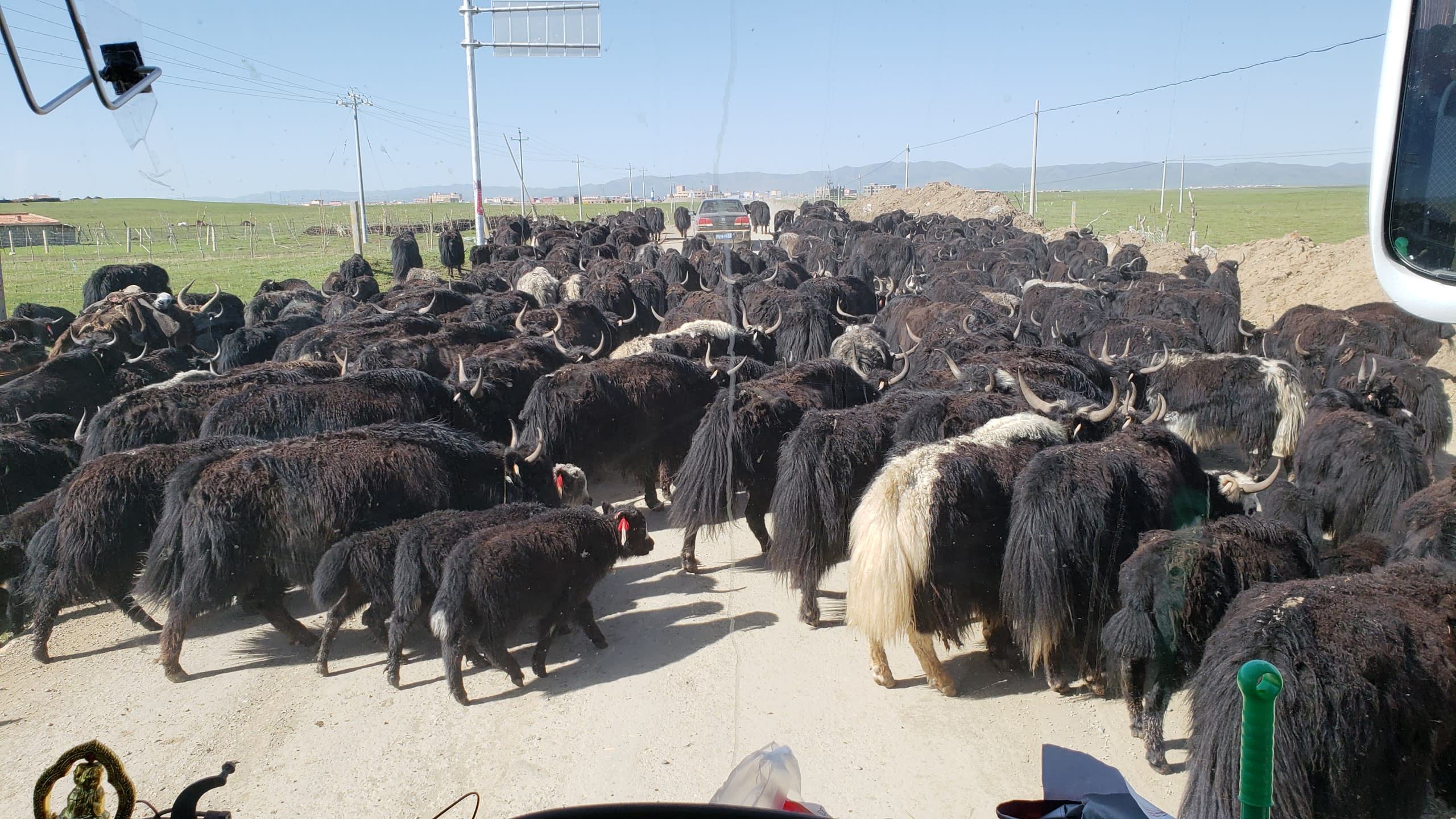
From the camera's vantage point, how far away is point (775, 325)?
41.2ft

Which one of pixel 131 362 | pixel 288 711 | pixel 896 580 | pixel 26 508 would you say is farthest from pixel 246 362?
pixel 896 580

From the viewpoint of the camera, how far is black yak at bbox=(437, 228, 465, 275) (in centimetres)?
2612

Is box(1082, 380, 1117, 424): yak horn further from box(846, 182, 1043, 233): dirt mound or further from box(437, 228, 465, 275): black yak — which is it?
box(846, 182, 1043, 233): dirt mound

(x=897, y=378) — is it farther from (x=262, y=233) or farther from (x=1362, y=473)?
(x=262, y=233)

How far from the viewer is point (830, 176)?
5.89 meters

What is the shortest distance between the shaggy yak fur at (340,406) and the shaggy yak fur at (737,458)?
2600 mm

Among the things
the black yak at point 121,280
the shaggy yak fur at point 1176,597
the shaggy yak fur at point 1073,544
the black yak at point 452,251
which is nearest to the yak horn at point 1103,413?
the shaggy yak fur at point 1073,544

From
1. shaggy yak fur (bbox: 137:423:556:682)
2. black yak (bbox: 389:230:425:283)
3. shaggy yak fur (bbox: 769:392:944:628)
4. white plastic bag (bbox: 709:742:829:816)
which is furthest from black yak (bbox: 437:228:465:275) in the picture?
white plastic bag (bbox: 709:742:829:816)

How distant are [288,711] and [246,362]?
7969 mm

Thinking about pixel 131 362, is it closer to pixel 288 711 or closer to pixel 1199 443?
pixel 288 711

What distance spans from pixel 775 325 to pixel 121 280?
13.4 meters

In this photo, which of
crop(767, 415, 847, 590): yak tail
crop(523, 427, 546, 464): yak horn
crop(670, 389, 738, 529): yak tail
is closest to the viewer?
crop(767, 415, 847, 590): yak tail

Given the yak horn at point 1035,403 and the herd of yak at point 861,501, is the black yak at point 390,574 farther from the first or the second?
the yak horn at point 1035,403

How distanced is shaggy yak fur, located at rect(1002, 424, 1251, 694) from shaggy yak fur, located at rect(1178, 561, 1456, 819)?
1.16 meters
